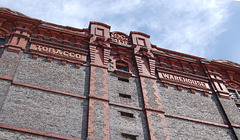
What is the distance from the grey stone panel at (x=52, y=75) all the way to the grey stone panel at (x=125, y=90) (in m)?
1.83

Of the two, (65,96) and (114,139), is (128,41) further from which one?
(114,139)

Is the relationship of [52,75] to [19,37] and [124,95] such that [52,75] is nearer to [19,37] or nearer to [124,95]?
[19,37]

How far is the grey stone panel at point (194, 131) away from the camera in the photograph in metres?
20.6

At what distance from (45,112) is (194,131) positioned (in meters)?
10.1

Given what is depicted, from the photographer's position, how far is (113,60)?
25188 millimetres

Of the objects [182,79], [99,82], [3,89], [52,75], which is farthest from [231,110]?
[3,89]

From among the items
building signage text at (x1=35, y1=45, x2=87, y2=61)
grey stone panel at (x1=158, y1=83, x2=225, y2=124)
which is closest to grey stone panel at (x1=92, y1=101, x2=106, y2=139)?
grey stone panel at (x1=158, y1=83, x2=225, y2=124)

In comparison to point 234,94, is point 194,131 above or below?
below

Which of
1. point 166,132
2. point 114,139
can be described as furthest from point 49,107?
point 166,132

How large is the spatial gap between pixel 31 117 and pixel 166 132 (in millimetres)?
8525

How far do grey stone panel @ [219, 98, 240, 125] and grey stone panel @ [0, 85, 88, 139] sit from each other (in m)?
11.3

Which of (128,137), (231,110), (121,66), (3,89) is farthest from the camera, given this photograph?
(121,66)

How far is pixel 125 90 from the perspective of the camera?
22.6 meters

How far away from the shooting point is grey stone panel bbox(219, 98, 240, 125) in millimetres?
23469
